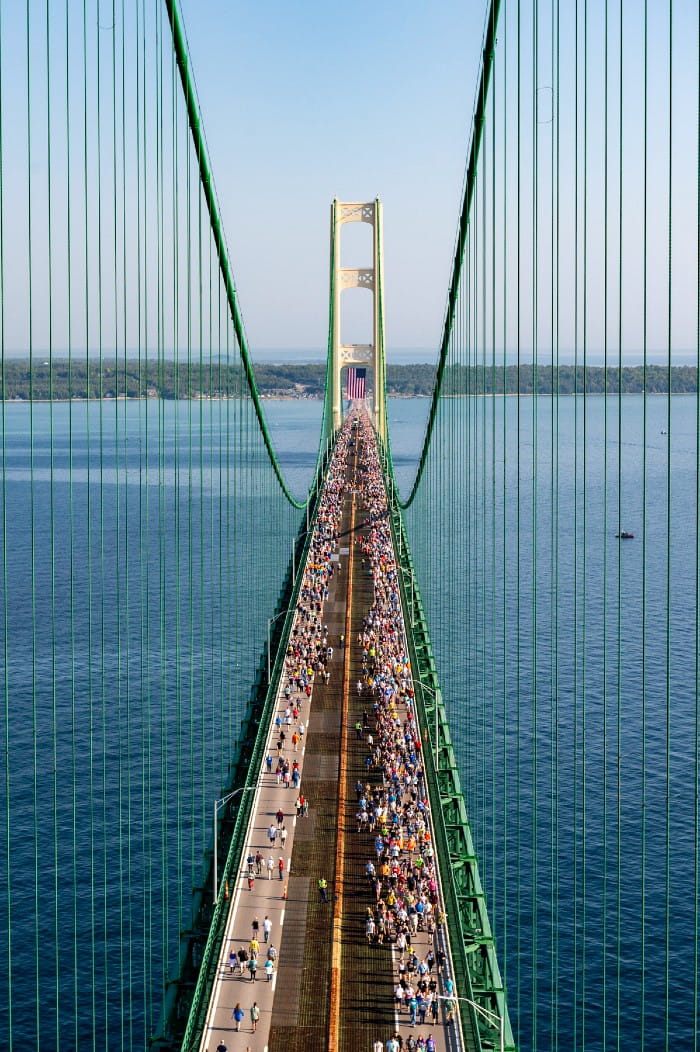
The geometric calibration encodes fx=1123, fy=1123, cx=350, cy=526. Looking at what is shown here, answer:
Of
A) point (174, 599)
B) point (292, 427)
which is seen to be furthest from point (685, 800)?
point (292, 427)

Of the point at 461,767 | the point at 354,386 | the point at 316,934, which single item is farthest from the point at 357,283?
the point at 316,934

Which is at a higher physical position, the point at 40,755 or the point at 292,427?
the point at 292,427

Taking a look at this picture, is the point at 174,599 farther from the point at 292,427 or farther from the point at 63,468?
the point at 292,427

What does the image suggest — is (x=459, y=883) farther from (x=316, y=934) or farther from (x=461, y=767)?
(x=461, y=767)

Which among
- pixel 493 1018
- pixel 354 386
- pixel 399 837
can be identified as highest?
pixel 354 386

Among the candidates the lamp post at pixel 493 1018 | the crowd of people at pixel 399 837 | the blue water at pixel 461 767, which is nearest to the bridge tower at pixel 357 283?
the blue water at pixel 461 767

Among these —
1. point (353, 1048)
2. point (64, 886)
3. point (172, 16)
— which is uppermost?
point (172, 16)

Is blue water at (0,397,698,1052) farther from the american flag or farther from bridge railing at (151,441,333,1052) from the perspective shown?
the american flag
